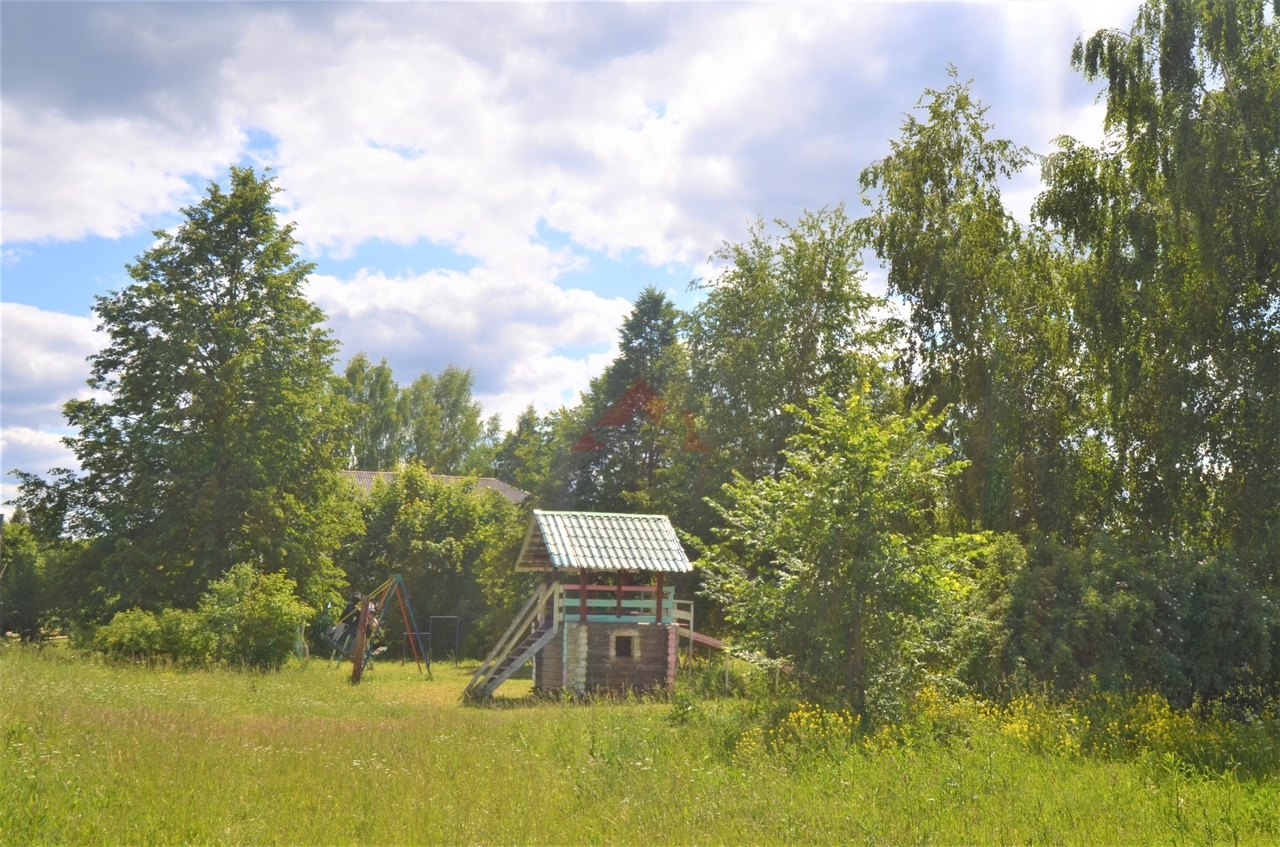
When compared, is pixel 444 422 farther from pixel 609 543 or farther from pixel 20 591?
pixel 609 543

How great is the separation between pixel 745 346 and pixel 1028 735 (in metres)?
24.0

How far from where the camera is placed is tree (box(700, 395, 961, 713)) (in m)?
15.0

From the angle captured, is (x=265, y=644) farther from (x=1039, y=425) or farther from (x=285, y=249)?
(x=1039, y=425)

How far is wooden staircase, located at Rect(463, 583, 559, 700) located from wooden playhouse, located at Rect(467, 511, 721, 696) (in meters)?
0.02

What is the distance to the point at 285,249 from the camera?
32781 mm

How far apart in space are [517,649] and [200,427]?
41.1 ft

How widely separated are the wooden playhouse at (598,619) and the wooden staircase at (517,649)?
0.08ft

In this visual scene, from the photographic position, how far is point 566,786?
11.3m

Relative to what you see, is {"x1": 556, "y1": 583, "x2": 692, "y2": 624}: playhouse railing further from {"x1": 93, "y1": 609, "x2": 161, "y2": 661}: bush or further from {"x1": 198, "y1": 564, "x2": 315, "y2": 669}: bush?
{"x1": 93, "y1": 609, "x2": 161, "y2": 661}: bush

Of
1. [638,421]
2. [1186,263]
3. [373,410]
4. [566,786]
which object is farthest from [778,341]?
[373,410]

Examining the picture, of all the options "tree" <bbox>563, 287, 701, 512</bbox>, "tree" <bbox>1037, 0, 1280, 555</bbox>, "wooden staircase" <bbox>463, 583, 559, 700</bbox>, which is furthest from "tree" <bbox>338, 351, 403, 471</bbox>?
"tree" <bbox>1037, 0, 1280, 555</bbox>

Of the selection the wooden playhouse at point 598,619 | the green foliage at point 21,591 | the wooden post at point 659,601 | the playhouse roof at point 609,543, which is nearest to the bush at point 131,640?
the wooden playhouse at point 598,619

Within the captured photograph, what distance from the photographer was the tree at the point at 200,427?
95.5ft

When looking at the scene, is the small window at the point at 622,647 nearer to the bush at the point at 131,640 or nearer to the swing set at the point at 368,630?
the swing set at the point at 368,630
